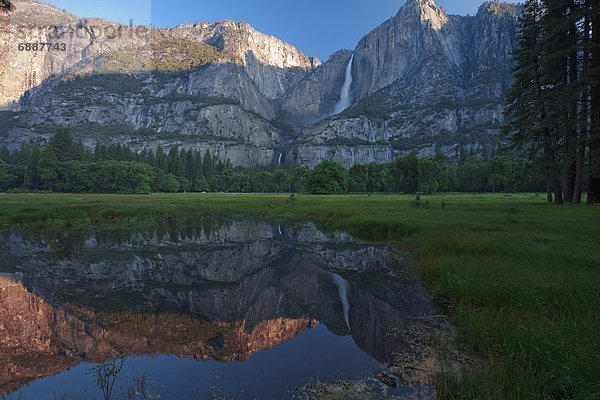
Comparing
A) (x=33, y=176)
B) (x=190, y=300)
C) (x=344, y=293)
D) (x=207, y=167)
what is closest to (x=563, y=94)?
(x=344, y=293)

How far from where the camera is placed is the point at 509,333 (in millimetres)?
6500

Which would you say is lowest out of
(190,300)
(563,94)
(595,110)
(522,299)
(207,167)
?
(190,300)

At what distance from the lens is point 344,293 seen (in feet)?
41.1

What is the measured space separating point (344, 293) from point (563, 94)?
2612 centimetres

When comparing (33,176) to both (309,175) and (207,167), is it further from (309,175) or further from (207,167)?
(309,175)

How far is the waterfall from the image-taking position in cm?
1043

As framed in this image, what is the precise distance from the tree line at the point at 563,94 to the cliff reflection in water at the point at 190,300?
21.3m

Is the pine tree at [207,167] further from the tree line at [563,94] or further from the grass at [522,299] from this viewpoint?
the grass at [522,299]

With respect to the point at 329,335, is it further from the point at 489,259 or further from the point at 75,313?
the point at 75,313

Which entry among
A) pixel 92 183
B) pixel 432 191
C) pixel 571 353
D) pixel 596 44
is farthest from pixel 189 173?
pixel 571 353

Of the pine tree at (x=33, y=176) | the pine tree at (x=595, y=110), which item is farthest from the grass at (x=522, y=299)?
the pine tree at (x=33, y=176)

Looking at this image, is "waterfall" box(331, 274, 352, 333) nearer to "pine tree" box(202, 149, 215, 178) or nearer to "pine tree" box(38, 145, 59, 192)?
"pine tree" box(38, 145, 59, 192)

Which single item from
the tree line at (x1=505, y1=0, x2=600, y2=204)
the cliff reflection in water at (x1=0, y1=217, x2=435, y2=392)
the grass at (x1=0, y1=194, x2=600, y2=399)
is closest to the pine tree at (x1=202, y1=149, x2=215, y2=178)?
the cliff reflection in water at (x1=0, y1=217, x2=435, y2=392)

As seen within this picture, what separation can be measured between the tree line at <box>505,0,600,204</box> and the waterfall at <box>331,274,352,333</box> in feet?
75.7
